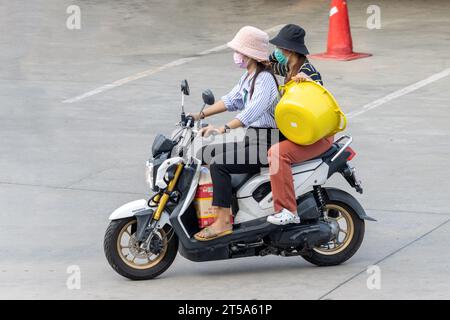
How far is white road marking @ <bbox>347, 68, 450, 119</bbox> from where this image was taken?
1319cm

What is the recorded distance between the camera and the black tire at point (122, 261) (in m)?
7.82

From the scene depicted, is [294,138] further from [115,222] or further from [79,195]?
[79,195]

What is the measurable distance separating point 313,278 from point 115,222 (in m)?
1.41

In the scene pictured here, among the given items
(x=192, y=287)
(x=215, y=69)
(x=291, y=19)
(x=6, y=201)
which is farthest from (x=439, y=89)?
(x=192, y=287)

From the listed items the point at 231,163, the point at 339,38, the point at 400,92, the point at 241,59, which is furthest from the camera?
the point at 339,38

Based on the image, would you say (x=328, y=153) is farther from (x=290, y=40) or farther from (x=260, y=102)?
(x=290, y=40)

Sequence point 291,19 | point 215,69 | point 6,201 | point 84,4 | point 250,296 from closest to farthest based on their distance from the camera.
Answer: point 250,296, point 6,201, point 215,69, point 291,19, point 84,4

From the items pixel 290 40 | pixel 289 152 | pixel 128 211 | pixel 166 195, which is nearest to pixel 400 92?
pixel 290 40

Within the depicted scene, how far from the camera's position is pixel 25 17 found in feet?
63.2

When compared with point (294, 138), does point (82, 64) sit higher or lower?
lower

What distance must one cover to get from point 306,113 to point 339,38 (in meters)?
8.36

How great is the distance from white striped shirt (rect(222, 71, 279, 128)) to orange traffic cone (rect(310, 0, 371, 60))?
7.91m

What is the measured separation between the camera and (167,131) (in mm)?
12430

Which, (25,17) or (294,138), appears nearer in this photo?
(294,138)
